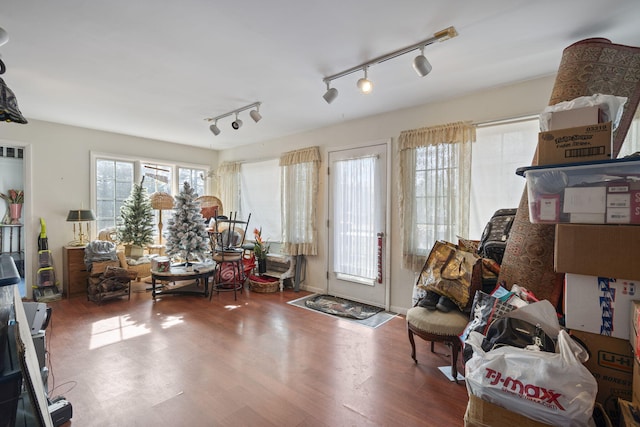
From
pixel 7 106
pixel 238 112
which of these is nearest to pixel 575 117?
pixel 7 106

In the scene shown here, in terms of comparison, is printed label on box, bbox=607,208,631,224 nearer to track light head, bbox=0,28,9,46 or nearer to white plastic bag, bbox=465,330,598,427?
white plastic bag, bbox=465,330,598,427

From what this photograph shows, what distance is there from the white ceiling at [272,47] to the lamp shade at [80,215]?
1437 millimetres

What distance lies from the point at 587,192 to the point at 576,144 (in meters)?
0.25

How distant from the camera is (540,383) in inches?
45.1

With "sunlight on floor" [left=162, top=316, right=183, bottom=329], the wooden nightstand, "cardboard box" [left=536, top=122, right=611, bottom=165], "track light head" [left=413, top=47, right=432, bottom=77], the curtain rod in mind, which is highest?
"track light head" [left=413, top=47, right=432, bottom=77]

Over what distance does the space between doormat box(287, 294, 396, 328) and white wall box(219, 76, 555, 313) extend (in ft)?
0.72

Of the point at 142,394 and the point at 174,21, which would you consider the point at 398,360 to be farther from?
the point at 174,21

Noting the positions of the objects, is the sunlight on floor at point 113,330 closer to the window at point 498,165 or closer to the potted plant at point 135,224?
the potted plant at point 135,224

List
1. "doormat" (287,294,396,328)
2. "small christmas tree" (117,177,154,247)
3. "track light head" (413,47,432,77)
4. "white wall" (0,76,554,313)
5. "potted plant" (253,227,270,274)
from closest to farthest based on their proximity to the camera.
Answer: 1. "track light head" (413,47,432,77)
2. "white wall" (0,76,554,313)
3. "doormat" (287,294,396,328)
4. "small christmas tree" (117,177,154,247)
5. "potted plant" (253,227,270,274)

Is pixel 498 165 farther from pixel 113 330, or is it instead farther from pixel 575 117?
pixel 113 330

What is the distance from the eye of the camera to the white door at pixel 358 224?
155 inches

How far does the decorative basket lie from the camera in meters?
4.62

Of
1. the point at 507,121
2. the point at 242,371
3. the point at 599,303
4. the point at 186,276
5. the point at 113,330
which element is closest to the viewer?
the point at 599,303

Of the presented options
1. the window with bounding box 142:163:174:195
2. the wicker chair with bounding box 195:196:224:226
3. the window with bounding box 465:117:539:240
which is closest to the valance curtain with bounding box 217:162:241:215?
the wicker chair with bounding box 195:196:224:226
